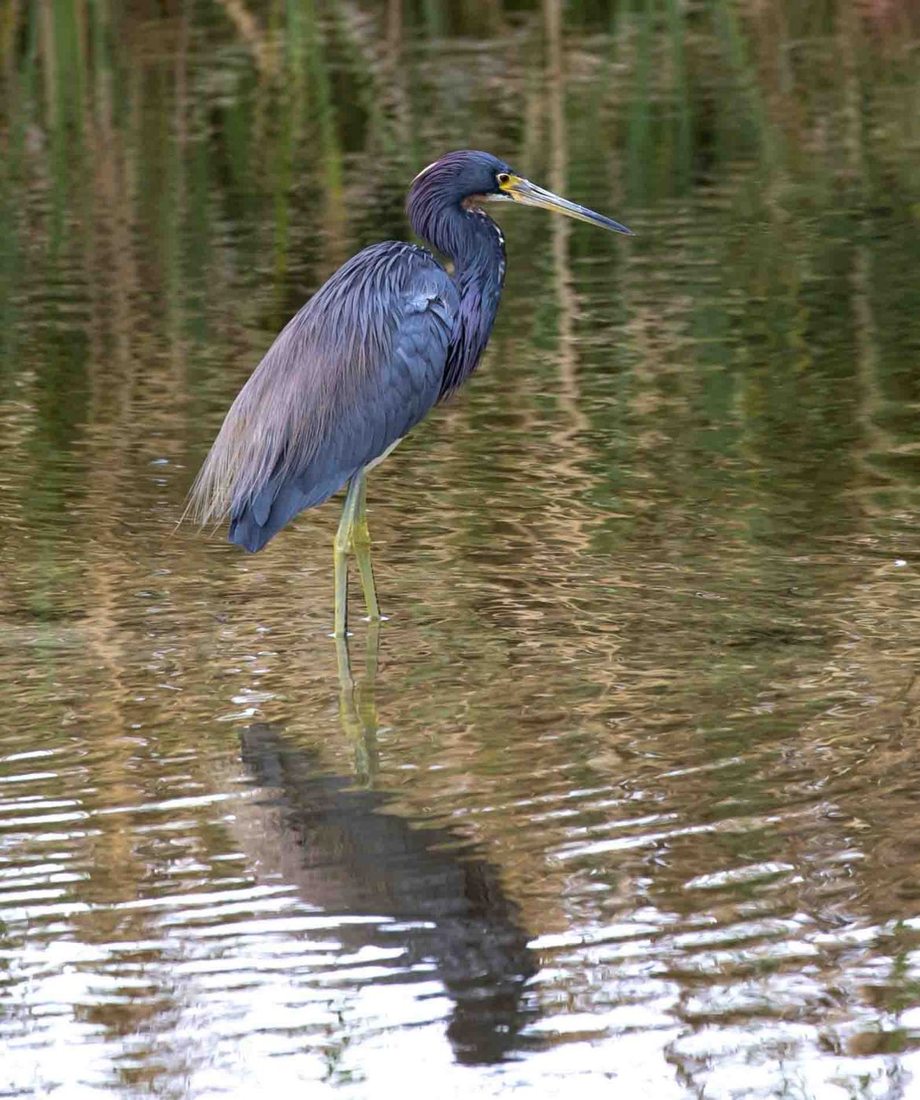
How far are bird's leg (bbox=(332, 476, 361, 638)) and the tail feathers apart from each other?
4.1 inches

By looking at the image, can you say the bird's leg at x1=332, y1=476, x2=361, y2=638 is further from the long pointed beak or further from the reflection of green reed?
the reflection of green reed

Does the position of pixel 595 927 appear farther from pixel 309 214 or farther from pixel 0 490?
pixel 309 214

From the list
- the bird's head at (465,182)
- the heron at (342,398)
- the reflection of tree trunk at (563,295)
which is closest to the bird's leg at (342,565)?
the heron at (342,398)

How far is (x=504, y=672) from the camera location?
19.3 ft

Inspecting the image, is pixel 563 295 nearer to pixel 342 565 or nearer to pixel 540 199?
pixel 540 199

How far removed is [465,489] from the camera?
7602mm

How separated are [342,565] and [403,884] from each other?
75.7 inches

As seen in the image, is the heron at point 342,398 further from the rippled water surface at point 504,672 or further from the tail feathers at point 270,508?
the rippled water surface at point 504,672

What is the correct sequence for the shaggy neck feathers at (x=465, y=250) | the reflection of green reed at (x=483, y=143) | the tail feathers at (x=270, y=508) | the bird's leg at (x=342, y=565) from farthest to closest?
the reflection of green reed at (x=483, y=143)
the shaggy neck feathers at (x=465, y=250)
the tail feathers at (x=270, y=508)
the bird's leg at (x=342, y=565)

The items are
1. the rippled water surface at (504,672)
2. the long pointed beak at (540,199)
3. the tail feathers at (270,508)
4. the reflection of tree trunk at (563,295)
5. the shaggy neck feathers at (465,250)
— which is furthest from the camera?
the reflection of tree trunk at (563,295)

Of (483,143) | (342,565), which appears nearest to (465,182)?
(342,565)

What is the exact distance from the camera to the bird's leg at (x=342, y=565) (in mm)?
6273

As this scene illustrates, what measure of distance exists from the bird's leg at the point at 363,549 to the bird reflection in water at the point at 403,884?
89 cm

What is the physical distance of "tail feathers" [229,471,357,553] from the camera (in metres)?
6.42
